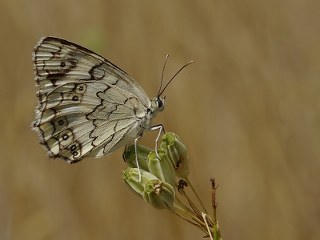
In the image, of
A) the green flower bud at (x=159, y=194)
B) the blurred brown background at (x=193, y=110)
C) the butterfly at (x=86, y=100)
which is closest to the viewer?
the green flower bud at (x=159, y=194)

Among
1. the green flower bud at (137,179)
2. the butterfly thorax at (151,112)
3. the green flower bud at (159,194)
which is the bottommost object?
the green flower bud at (159,194)

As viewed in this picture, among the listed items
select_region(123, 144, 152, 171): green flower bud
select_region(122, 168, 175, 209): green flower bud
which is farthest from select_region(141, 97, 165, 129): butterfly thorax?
select_region(122, 168, 175, 209): green flower bud

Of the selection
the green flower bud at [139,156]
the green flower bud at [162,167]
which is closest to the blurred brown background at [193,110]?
the green flower bud at [139,156]

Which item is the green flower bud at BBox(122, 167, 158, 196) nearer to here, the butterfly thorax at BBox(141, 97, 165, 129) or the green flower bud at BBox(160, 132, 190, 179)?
the green flower bud at BBox(160, 132, 190, 179)

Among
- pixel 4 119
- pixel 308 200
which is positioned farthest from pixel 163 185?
pixel 4 119

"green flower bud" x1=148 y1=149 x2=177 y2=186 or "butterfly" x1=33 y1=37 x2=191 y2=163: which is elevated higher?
"butterfly" x1=33 y1=37 x2=191 y2=163

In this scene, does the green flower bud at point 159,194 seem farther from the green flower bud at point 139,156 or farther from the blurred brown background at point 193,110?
the blurred brown background at point 193,110

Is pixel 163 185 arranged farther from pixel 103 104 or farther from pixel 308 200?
pixel 308 200

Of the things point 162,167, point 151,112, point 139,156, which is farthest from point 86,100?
point 162,167
